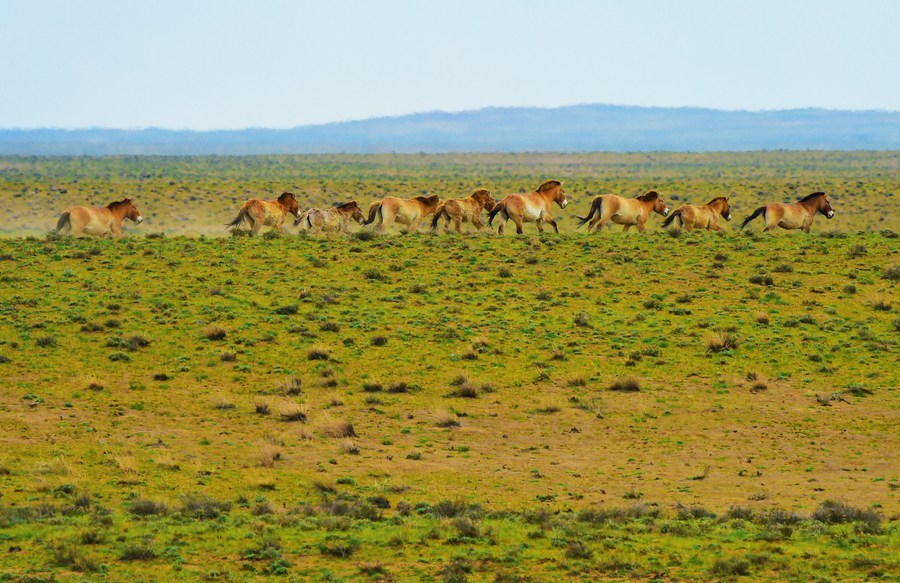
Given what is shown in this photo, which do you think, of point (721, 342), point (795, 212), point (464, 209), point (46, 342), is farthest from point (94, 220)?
point (795, 212)

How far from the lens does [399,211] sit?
3516 centimetres

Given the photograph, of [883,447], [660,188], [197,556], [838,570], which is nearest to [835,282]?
[883,447]

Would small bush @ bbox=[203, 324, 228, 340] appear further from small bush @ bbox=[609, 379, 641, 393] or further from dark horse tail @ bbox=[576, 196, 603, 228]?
dark horse tail @ bbox=[576, 196, 603, 228]

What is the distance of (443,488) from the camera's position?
15969 mm

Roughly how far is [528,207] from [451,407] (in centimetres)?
1553

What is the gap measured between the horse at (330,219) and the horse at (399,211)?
4.29ft

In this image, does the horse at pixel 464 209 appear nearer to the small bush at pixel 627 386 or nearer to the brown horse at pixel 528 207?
the brown horse at pixel 528 207

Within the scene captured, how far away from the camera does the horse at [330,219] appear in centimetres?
3644

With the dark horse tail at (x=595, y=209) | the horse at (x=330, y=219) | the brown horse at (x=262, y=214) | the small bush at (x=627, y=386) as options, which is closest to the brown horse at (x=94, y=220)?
the brown horse at (x=262, y=214)

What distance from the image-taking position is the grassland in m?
13.1

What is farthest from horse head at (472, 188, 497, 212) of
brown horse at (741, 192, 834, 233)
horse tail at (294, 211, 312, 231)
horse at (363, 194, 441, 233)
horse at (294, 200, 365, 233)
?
brown horse at (741, 192, 834, 233)

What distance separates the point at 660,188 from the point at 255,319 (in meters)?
51.8

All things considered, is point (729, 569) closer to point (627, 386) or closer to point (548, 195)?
→ point (627, 386)

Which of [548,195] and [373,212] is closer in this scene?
[373,212]
